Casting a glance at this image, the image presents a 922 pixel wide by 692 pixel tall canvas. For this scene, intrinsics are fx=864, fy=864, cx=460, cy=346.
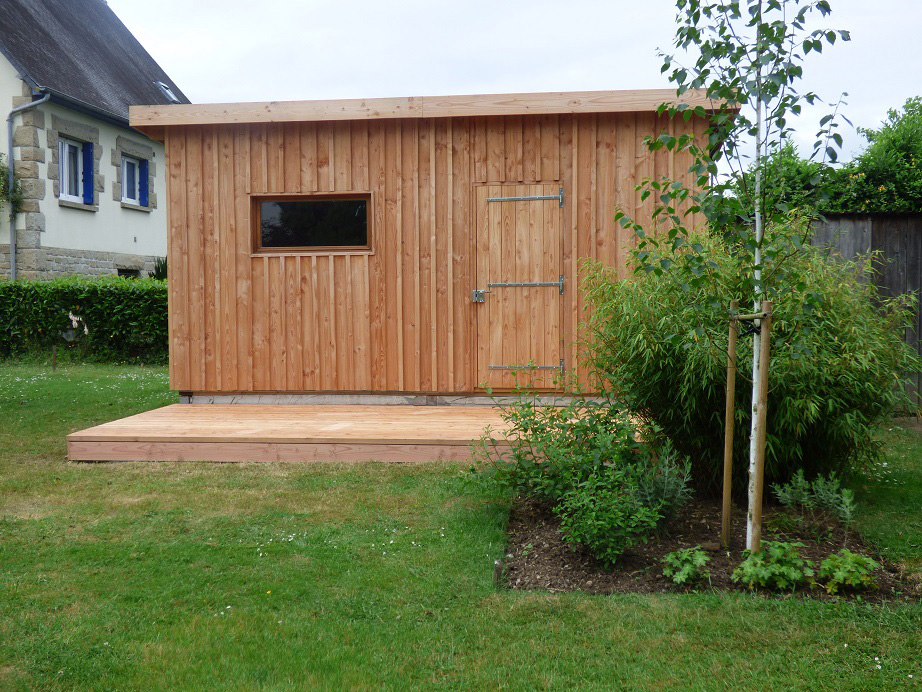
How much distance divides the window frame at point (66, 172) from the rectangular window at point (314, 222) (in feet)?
30.3

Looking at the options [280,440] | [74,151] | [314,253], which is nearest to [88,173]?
[74,151]

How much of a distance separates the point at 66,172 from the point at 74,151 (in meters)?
0.52

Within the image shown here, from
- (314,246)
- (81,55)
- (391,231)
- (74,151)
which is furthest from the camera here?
(81,55)

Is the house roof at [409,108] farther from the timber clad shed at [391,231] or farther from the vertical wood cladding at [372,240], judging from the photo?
the vertical wood cladding at [372,240]

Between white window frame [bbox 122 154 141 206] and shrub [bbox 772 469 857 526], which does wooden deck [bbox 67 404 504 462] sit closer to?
shrub [bbox 772 469 857 526]

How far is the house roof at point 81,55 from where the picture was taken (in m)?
14.6

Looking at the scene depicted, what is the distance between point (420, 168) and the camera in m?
7.19

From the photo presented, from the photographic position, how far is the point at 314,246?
7.42 metres

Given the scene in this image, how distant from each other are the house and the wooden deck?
31.6 ft

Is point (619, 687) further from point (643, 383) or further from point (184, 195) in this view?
point (184, 195)

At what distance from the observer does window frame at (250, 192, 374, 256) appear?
7312 mm

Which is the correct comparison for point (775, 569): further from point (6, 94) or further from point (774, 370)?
point (6, 94)

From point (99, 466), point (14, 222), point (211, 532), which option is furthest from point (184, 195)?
point (14, 222)

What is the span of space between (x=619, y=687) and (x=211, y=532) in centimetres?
231
